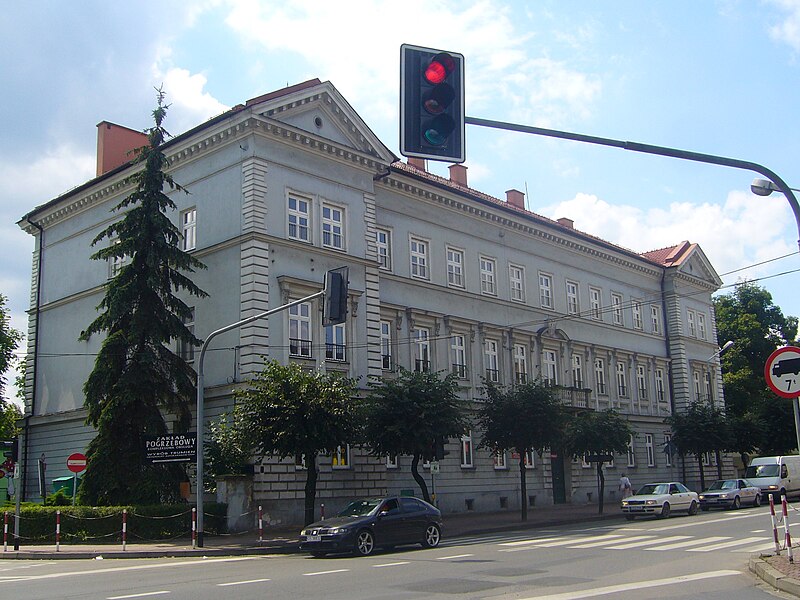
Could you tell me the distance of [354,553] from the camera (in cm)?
2081

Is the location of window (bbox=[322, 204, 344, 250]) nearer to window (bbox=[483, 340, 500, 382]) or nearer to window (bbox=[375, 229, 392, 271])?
window (bbox=[375, 229, 392, 271])

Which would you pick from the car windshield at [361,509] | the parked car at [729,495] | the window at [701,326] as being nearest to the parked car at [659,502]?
the parked car at [729,495]

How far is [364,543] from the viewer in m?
20.9

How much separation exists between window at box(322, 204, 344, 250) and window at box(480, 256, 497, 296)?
10410 millimetres

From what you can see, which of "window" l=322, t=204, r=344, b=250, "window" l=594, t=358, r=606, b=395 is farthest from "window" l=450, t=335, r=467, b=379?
"window" l=594, t=358, r=606, b=395

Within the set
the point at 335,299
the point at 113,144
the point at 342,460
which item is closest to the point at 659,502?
the point at 342,460

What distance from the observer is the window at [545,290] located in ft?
153

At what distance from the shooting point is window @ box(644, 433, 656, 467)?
2083 inches

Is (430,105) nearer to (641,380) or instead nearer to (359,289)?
(359,289)

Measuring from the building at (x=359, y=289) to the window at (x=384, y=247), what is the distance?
0.10 metres

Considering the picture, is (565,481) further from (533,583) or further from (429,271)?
(533,583)

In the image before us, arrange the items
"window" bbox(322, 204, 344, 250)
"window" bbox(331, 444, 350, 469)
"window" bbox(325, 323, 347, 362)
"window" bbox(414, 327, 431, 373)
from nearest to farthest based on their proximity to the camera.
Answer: "window" bbox(331, 444, 350, 469) → "window" bbox(325, 323, 347, 362) → "window" bbox(322, 204, 344, 250) → "window" bbox(414, 327, 431, 373)

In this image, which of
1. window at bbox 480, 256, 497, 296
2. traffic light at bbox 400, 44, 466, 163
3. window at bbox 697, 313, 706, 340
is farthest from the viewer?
window at bbox 697, 313, 706, 340

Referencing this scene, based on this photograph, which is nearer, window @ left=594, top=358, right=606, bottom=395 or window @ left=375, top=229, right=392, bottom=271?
window @ left=375, top=229, right=392, bottom=271
